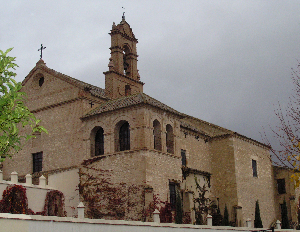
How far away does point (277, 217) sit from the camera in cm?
4178

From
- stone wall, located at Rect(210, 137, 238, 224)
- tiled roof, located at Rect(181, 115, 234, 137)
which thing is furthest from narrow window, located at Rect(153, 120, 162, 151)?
stone wall, located at Rect(210, 137, 238, 224)

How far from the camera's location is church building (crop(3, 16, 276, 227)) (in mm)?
28250

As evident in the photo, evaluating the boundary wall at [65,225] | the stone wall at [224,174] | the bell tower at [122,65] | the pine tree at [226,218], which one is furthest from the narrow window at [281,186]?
the boundary wall at [65,225]

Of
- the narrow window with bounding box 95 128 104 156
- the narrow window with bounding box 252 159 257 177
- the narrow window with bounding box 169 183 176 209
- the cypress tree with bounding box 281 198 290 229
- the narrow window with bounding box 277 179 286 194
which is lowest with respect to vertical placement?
the cypress tree with bounding box 281 198 290 229

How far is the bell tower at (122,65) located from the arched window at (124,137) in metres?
5.48

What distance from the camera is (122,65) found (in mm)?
36156

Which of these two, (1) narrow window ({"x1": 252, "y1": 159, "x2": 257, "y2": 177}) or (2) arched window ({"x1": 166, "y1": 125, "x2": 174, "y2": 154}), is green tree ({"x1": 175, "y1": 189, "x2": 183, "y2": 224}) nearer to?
(2) arched window ({"x1": 166, "y1": 125, "x2": 174, "y2": 154})

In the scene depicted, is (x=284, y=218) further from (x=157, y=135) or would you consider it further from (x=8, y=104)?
(x=8, y=104)

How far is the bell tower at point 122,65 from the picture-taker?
35188mm

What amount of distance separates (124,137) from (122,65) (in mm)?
8827

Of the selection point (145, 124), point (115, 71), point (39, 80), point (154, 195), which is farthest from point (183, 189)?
point (39, 80)

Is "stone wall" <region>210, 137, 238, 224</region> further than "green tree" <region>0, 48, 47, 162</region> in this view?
Yes

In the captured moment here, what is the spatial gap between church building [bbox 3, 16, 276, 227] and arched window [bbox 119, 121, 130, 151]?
70mm

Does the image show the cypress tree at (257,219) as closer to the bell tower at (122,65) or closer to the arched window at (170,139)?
the arched window at (170,139)
